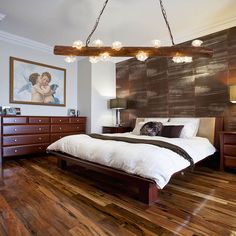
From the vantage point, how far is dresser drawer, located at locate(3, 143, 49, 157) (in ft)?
12.1

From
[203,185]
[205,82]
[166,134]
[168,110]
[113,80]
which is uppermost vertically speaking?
[113,80]

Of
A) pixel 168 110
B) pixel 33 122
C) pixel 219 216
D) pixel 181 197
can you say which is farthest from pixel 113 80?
pixel 219 216

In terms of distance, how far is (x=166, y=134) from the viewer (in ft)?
11.1

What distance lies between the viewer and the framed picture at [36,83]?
4.21 m

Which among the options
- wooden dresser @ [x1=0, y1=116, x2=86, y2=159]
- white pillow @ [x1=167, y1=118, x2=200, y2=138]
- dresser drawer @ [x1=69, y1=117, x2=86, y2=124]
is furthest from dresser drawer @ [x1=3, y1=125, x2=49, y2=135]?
white pillow @ [x1=167, y1=118, x2=200, y2=138]

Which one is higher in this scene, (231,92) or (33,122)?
(231,92)

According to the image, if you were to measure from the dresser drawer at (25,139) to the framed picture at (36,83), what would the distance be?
2.94 feet

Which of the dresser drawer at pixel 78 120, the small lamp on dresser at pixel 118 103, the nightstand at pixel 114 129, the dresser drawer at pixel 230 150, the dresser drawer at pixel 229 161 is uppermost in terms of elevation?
the small lamp on dresser at pixel 118 103

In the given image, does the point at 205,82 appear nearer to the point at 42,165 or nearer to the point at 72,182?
the point at 72,182

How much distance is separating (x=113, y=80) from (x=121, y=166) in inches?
152

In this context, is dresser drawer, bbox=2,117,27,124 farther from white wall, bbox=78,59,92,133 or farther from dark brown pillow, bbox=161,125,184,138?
dark brown pillow, bbox=161,125,184,138

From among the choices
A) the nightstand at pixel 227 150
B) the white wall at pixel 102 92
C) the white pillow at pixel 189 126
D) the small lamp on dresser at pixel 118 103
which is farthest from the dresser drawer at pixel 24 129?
the nightstand at pixel 227 150

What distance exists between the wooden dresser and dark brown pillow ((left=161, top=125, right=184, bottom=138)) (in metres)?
2.49

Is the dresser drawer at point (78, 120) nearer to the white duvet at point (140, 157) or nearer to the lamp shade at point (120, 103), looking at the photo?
the lamp shade at point (120, 103)
